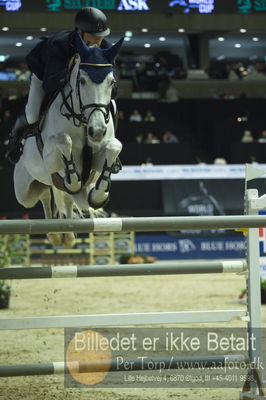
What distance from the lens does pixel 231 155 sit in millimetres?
16609

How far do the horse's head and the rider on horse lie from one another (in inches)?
9.9

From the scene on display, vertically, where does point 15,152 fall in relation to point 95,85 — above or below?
below

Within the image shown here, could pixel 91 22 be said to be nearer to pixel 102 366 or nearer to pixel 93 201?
pixel 93 201

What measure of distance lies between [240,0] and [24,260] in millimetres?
5911

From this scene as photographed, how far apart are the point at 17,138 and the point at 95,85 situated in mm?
1532

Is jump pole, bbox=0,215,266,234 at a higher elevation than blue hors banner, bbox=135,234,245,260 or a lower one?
higher

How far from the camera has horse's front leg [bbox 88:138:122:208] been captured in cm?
467

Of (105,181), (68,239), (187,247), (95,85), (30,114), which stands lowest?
(187,247)

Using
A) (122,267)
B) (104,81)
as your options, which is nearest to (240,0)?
(104,81)

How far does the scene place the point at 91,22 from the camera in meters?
4.69

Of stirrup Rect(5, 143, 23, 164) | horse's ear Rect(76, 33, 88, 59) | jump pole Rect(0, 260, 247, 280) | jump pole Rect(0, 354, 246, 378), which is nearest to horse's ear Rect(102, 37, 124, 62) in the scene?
horse's ear Rect(76, 33, 88, 59)

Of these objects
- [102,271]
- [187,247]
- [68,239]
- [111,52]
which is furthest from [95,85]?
[187,247]

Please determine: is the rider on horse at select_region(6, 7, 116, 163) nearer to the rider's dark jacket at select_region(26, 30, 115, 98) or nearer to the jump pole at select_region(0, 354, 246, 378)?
the rider's dark jacket at select_region(26, 30, 115, 98)

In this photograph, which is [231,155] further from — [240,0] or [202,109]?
[240,0]
